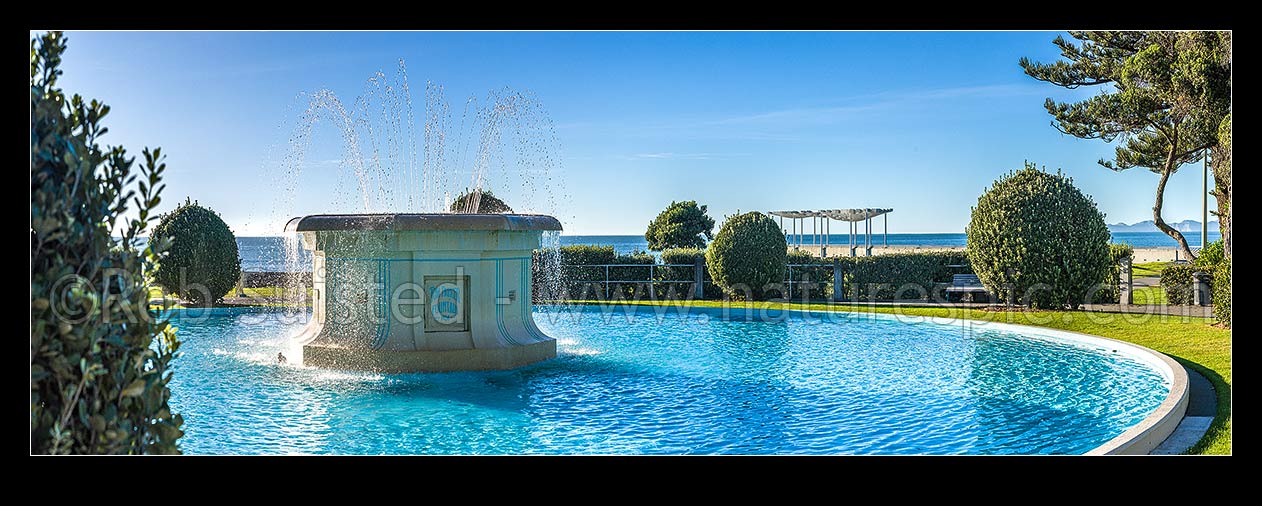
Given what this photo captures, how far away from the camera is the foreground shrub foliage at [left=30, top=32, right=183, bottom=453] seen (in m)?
2.61

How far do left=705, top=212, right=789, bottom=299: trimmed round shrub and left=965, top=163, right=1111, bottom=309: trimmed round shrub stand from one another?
437 centimetres

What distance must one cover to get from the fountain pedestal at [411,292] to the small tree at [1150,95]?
447 inches

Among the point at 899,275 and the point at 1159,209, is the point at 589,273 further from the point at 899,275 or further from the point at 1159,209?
the point at 1159,209

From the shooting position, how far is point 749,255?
57.2 feet

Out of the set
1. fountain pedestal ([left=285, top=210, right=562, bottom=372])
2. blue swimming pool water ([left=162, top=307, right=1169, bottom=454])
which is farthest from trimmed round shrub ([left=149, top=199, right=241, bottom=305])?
fountain pedestal ([left=285, top=210, right=562, bottom=372])

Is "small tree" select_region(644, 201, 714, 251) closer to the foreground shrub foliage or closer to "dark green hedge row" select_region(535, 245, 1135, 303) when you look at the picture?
"dark green hedge row" select_region(535, 245, 1135, 303)

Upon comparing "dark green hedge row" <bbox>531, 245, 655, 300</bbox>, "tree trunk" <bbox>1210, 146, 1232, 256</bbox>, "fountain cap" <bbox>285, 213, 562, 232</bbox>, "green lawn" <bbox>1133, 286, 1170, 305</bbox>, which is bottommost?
"green lawn" <bbox>1133, 286, 1170, 305</bbox>

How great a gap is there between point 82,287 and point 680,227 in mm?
42610

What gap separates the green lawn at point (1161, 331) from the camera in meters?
→ 7.44

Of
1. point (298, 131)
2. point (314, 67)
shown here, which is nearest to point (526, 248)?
point (298, 131)

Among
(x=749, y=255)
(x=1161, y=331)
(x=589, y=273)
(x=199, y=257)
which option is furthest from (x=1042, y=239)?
(x=199, y=257)

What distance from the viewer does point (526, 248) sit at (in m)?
10.1

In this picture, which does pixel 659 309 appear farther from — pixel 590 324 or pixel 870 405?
pixel 870 405
